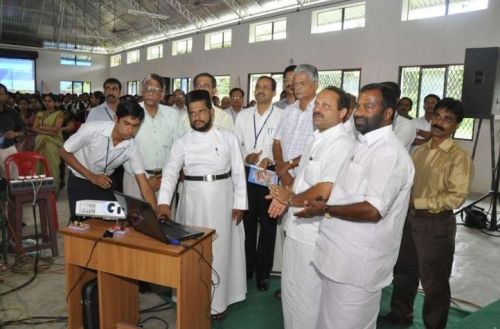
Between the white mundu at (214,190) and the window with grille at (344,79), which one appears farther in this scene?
the window with grille at (344,79)

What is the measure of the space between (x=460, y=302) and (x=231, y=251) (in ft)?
6.32

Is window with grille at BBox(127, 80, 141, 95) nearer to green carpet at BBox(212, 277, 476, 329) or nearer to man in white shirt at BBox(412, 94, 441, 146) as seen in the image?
man in white shirt at BBox(412, 94, 441, 146)

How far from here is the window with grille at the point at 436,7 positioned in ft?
25.1

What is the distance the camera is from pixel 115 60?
2245cm

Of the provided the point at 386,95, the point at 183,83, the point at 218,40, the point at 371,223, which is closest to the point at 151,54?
the point at 183,83

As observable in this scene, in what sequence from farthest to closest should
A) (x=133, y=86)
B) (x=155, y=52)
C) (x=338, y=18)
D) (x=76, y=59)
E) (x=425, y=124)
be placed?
(x=76, y=59), (x=133, y=86), (x=155, y=52), (x=338, y=18), (x=425, y=124)

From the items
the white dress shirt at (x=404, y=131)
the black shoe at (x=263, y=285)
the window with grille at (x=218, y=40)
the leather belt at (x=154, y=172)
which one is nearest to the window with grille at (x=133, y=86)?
the window with grille at (x=218, y=40)

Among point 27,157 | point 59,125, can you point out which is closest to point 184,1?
point 59,125

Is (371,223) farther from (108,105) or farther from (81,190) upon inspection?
(108,105)

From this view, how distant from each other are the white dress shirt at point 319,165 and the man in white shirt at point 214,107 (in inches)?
54.7

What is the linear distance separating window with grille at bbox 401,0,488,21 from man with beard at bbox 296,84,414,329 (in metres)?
7.12

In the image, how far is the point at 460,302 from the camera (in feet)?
11.0

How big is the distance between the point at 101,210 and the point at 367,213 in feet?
5.10

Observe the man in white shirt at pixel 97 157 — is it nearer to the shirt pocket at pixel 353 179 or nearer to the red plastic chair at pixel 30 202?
the red plastic chair at pixel 30 202
